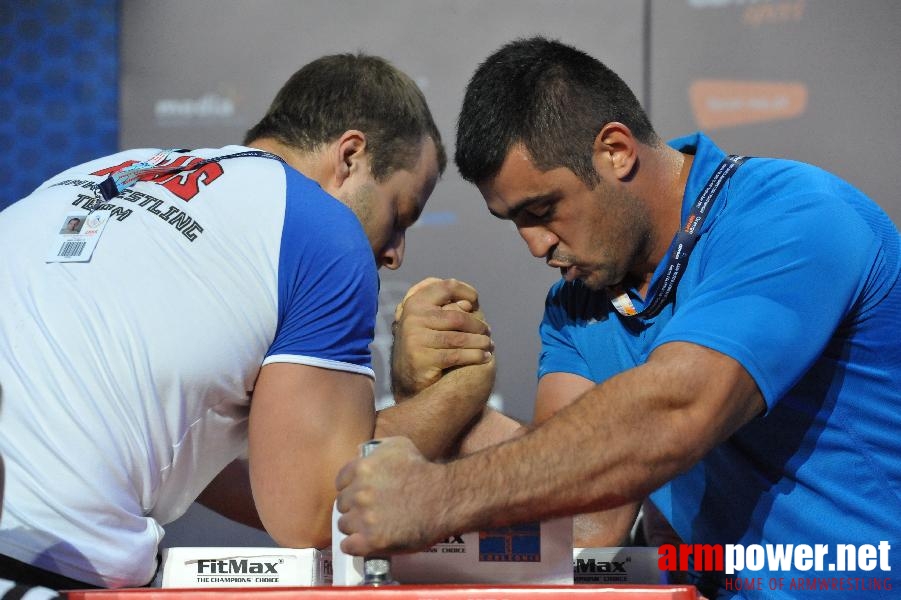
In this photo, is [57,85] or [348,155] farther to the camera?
[57,85]

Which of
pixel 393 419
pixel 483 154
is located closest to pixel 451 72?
pixel 483 154

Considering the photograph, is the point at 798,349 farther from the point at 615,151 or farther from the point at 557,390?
the point at 557,390

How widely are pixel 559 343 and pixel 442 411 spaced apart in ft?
1.25

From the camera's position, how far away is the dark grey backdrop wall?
3.33 meters

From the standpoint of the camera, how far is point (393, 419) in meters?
1.51

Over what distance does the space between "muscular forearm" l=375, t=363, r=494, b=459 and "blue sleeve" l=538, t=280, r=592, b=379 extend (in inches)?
9.0

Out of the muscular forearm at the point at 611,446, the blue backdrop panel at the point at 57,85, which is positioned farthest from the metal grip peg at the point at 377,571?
the blue backdrop panel at the point at 57,85

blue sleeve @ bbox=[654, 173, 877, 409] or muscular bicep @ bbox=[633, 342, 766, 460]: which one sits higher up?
blue sleeve @ bbox=[654, 173, 877, 409]

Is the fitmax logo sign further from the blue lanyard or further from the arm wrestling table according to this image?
the blue lanyard

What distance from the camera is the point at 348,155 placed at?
1.77 meters

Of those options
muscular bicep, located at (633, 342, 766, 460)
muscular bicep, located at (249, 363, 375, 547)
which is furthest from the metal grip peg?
muscular bicep, located at (633, 342, 766, 460)

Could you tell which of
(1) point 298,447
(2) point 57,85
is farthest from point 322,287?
(2) point 57,85

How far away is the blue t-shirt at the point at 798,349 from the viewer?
123 centimetres

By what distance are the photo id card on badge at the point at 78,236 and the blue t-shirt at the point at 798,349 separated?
77 cm
